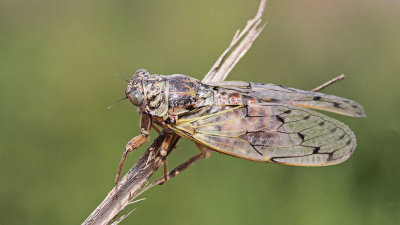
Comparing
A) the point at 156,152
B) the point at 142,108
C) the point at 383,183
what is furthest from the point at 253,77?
the point at 156,152

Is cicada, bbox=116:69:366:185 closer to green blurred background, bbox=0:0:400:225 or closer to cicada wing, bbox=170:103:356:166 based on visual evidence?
cicada wing, bbox=170:103:356:166

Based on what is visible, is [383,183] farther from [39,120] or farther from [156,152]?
[39,120]

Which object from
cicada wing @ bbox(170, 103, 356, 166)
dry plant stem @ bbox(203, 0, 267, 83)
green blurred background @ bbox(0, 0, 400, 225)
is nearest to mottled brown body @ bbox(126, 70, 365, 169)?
cicada wing @ bbox(170, 103, 356, 166)

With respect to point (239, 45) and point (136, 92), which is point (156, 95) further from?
point (239, 45)

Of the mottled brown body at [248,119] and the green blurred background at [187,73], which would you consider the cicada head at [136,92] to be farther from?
the green blurred background at [187,73]

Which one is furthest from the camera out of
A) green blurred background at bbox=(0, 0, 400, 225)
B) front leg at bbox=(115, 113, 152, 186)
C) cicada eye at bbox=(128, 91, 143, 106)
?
green blurred background at bbox=(0, 0, 400, 225)
